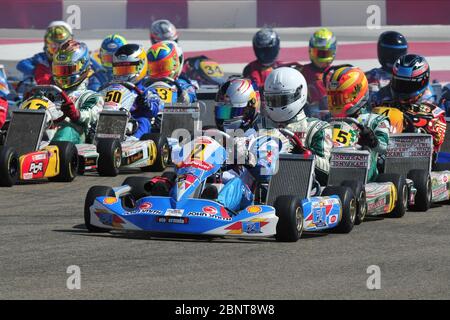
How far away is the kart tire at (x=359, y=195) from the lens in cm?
945

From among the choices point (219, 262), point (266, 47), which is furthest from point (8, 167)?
point (266, 47)

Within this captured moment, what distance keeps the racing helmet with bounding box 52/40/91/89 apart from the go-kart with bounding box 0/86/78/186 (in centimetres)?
120

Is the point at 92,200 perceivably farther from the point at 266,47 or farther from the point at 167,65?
the point at 266,47

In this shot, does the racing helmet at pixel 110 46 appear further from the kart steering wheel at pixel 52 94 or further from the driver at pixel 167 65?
the kart steering wheel at pixel 52 94

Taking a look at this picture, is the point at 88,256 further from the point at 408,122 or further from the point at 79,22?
the point at 79,22

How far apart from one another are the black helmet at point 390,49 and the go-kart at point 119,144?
14.9 ft

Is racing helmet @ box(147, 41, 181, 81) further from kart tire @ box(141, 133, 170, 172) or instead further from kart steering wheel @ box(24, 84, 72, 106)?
kart steering wheel @ box(24, 84, 72, 106)

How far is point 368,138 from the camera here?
10.4m

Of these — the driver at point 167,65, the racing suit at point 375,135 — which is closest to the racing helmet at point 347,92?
the racing suit at point 375,135

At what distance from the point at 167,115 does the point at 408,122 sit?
11.3 feet

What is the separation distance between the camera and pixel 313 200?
29.3 ft

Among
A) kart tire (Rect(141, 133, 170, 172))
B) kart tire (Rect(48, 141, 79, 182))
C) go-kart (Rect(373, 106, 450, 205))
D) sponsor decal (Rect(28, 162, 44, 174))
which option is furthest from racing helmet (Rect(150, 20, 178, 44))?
go-kart (Rect(373, 106, 450, 205))

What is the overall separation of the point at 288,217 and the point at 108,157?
4.37m

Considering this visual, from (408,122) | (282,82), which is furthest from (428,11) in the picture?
(282,82)
